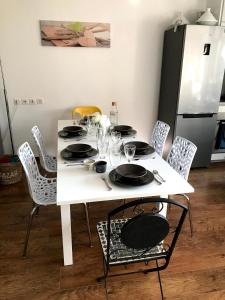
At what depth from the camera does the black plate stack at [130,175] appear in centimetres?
147

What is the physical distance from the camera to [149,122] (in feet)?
12.6

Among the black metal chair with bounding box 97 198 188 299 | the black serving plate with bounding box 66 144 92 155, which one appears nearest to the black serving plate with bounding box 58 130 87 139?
the black serving plate with bounding box 66 144 92 155

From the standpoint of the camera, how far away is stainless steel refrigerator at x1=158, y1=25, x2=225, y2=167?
2938 millimetres

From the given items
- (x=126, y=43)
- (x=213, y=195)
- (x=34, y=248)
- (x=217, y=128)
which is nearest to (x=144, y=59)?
(x=126, y=43)

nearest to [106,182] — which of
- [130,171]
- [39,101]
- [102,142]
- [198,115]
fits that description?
[130,171]

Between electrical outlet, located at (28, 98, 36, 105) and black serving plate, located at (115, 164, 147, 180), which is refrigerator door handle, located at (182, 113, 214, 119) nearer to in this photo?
black serving plate, located at (115, 164, 147, 180)

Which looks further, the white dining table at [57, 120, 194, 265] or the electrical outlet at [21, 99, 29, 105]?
the electrical outlet at [21, 99, 29, 105]

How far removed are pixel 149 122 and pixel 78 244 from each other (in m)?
2.38

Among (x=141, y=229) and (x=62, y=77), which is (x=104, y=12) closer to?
(x=62, y=77)

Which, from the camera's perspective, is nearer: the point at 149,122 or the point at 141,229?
the point at 141,229

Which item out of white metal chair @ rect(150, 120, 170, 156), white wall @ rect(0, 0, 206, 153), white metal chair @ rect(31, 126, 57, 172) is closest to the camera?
white metal chair @ rect(31, 126, 57, 172)

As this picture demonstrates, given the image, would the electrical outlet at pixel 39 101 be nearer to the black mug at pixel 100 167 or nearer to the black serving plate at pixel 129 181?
the black mug at pixel 100 167

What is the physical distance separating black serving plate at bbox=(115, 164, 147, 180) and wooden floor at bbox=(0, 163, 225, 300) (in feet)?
2.47

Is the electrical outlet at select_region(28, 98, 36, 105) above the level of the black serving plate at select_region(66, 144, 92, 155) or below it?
above
